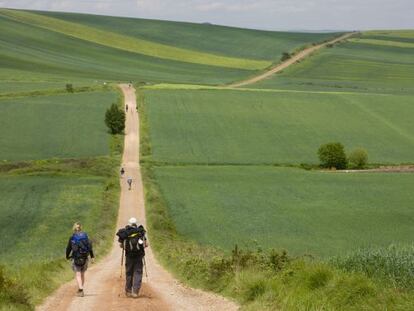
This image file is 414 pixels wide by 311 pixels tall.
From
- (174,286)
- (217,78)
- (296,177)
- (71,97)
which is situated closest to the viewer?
(174,286)

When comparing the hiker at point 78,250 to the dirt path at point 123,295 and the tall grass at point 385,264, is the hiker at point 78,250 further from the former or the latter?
the tall grass at point 385,264

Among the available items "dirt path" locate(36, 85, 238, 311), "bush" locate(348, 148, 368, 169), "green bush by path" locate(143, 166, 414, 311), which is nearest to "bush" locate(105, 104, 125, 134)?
"bush" locate(348, 148, 368, 169)

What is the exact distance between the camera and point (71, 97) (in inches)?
3590

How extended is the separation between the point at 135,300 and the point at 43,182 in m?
34.8

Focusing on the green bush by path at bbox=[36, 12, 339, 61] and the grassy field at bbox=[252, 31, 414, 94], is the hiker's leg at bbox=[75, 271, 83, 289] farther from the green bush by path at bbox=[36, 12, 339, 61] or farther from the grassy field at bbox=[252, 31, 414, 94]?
the green bush by path at bbox=[36, 12, 339, 61]

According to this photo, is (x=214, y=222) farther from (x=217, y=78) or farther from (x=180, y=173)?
(x=217, y=78)

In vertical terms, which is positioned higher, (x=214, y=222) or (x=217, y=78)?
(x=217, y=78)

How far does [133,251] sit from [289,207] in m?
26.2

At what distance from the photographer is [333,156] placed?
6288 centimetres

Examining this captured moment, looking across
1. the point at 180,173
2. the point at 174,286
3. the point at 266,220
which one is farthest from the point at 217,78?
the point at 174,286

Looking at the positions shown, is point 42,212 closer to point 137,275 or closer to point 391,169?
point 137,275

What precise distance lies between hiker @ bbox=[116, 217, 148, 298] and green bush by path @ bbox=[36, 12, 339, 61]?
134716mm

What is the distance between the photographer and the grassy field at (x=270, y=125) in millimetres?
66875

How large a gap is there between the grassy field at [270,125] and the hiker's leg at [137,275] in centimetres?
4446
